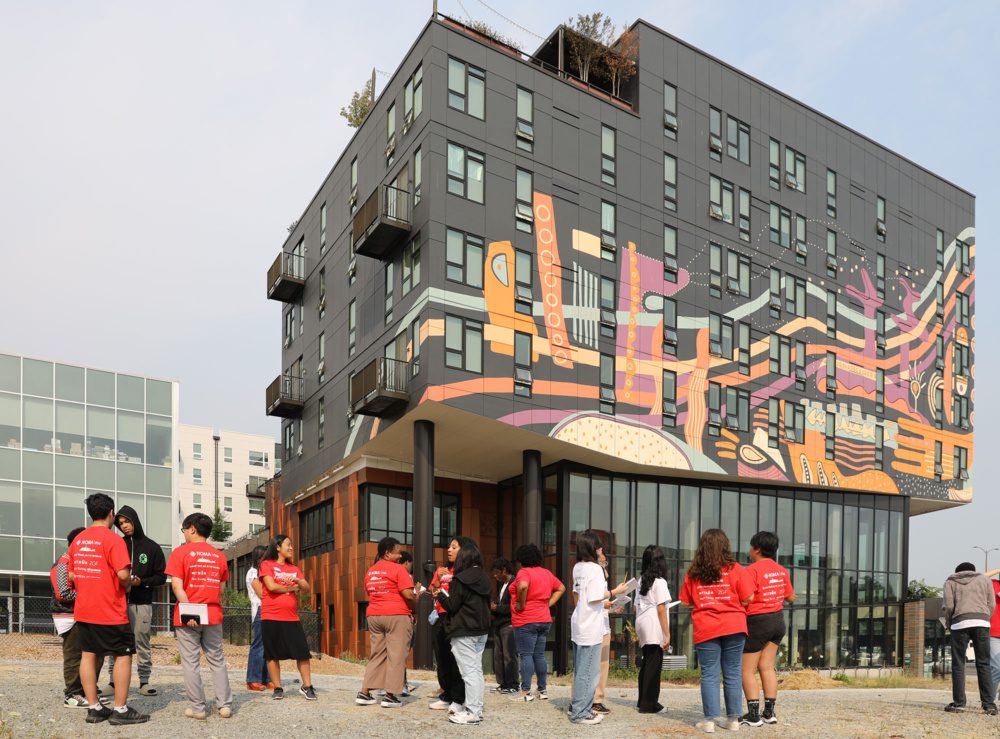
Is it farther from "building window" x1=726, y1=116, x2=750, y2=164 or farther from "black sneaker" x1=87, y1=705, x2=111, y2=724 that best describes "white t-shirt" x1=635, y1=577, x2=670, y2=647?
"building window" x1=726, y1=116, x2=750, y2=164

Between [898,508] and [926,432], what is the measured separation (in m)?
3.40

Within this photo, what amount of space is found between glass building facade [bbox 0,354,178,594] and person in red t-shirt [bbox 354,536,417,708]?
1448 inches

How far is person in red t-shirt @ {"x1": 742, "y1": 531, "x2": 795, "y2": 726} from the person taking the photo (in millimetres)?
10781

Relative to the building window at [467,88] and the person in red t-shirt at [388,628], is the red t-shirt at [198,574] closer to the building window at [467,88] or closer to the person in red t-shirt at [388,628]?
the person in red t-shirt at [388,628]

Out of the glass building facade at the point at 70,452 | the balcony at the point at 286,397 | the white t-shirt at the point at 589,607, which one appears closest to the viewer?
the white t-shirt at the point at 589,607

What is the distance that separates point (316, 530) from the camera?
39.7m

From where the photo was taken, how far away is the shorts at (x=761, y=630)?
10797 millimetres

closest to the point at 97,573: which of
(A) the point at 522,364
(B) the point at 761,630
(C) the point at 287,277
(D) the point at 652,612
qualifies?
(D) the point at 652,612

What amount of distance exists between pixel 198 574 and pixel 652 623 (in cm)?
503

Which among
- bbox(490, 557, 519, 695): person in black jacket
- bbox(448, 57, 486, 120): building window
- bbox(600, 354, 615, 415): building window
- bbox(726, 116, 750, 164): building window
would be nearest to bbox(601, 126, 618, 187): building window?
bbox(448, 57, 486, 120): building window

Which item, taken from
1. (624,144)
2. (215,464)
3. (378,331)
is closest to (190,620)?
(378,331)

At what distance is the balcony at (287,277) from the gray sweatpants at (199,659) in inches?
1270

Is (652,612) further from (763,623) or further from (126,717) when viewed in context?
(126,717)

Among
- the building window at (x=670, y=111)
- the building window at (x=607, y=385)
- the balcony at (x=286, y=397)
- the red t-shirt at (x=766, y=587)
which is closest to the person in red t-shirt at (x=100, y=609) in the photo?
the red t-shirt at (x=766, y=587)
